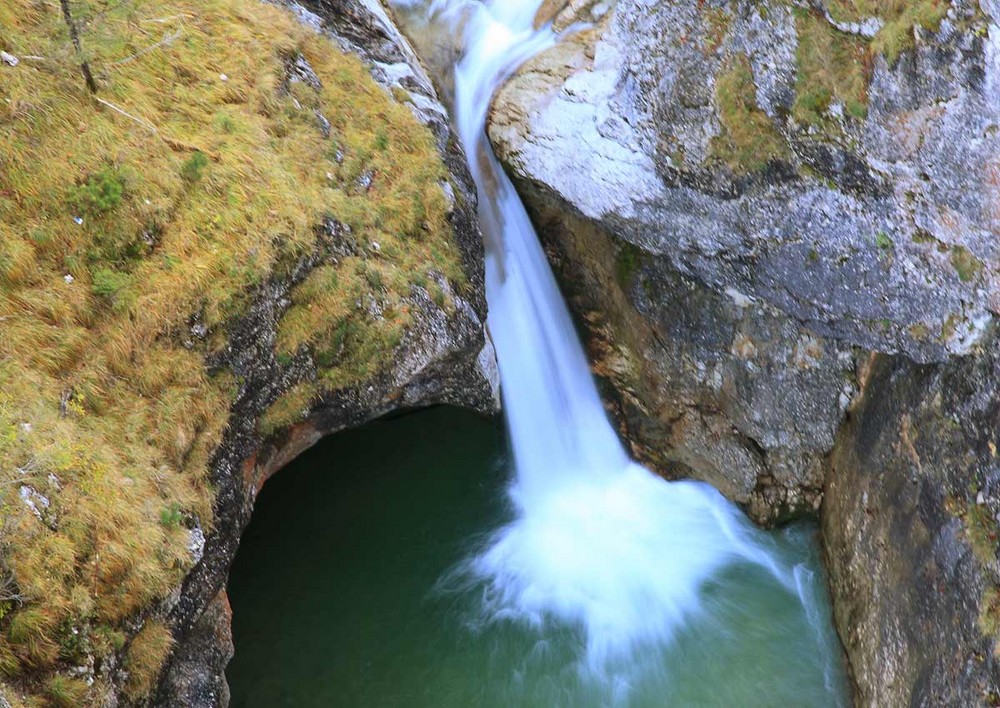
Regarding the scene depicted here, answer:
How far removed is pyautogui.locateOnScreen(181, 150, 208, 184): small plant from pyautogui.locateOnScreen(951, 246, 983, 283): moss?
7074 millimetres

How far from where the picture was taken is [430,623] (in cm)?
849

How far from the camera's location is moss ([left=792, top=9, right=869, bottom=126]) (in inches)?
283

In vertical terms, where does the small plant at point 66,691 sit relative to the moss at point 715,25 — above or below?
below

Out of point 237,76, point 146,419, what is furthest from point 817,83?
point 146,419

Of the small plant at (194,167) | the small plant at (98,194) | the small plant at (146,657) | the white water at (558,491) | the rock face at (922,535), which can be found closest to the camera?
the small plant at (146,657)

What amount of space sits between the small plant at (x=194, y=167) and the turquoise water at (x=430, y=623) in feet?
15.8

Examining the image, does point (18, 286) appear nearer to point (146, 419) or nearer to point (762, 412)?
point (146, 419)

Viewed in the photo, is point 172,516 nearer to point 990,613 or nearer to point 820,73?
point 990,613

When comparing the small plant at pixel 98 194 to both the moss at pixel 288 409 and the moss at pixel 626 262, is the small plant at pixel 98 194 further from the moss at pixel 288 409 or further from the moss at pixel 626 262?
the moss at pixel 626 262

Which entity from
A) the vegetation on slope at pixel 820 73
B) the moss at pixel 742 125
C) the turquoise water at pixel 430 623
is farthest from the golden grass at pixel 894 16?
the turquoise water at pixel 430 623

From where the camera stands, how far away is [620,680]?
7.94 m

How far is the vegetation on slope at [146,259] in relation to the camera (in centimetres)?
501

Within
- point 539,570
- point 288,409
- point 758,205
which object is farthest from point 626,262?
point 288,409

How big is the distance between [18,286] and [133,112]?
6.62ft
